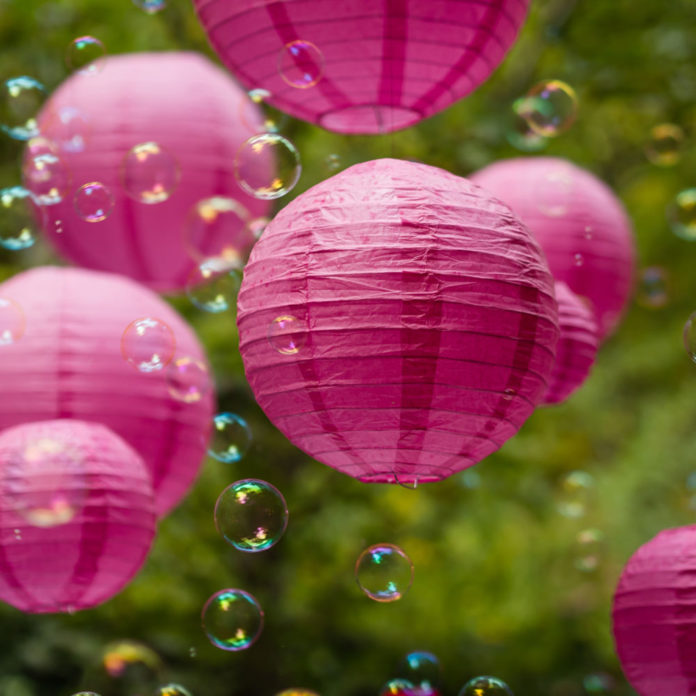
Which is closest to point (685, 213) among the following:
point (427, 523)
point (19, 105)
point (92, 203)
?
point (92, 203)

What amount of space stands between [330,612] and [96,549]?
144 inches

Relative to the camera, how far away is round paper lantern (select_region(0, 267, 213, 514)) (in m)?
2.79

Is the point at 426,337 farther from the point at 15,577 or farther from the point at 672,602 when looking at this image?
the point at 15,577

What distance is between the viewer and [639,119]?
6.39 metres

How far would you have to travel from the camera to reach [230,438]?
8.94 feet

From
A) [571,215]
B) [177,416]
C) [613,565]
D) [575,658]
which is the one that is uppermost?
[571,215]

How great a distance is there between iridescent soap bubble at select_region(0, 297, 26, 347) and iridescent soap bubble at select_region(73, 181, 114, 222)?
0.28 meters

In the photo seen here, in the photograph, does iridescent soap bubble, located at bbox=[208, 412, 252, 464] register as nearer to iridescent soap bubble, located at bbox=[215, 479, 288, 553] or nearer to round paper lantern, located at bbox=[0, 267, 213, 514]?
round paper lantern, located at bbox=[0, 267, 213, 514]

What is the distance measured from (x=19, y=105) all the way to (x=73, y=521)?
43.5 inches

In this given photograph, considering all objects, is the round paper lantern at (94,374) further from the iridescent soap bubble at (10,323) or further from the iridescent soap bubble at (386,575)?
the iridescent soap bubble at (386,575)

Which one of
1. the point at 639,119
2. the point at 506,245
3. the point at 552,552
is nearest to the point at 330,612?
the point at 552,552

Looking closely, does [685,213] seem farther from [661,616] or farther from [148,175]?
[148,175]

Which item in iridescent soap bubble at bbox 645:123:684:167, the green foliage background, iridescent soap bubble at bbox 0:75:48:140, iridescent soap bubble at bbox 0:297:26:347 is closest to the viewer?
iridescent soap bubble at bbox 0:297:26:347

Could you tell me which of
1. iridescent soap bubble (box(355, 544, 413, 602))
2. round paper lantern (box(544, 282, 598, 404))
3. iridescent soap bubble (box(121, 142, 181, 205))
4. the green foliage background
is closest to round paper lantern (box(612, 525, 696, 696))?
round paper lantern (box(544, 282, 598, 404))
